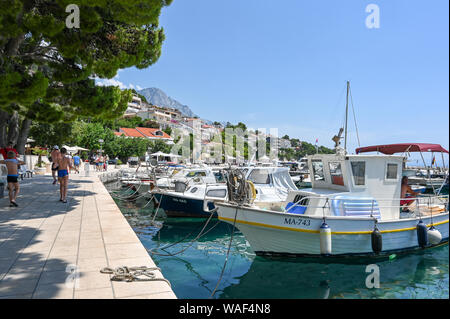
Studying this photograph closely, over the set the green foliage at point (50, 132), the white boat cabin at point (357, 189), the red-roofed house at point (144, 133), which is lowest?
the white boat cabin at point (357, 189)

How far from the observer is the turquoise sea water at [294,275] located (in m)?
7.01

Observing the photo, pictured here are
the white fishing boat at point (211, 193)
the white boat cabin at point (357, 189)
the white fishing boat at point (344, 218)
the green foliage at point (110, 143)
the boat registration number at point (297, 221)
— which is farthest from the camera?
the green foliage at point (110, 143)

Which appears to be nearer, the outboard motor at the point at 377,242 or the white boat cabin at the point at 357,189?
the outboard motor at the point at 377,242

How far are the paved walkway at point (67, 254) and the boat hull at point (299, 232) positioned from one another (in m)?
3.36

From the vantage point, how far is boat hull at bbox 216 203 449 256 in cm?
827

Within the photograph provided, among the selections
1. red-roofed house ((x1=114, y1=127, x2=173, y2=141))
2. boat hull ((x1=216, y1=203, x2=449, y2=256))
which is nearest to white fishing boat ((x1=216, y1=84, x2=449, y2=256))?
boat hull ((x1=216, y1=203, x2=449, y2=256))

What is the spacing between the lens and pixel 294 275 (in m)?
7.84

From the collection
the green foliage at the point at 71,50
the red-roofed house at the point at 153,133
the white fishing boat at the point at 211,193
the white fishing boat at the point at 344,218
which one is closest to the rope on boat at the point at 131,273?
the white fishing boat at the point at 344,218

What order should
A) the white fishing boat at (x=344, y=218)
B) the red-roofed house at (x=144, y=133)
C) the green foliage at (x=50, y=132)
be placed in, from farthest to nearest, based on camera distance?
→ the red-roofed house at (x=144, y=133)
the green foliage at (x=50, y=132)
the white fishing boat at (x=344, y=218)

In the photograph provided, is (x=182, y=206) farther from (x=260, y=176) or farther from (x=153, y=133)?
(x=153, y=133)

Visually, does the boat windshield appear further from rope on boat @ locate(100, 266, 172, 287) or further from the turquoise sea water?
rope on boat @ locate(100, 266, 172, 287)

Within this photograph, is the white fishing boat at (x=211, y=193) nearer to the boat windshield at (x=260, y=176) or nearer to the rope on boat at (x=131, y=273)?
the boat windshield at (x=260, y=176)

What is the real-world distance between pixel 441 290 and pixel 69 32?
1288cm

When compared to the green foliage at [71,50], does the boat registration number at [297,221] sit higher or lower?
lower
